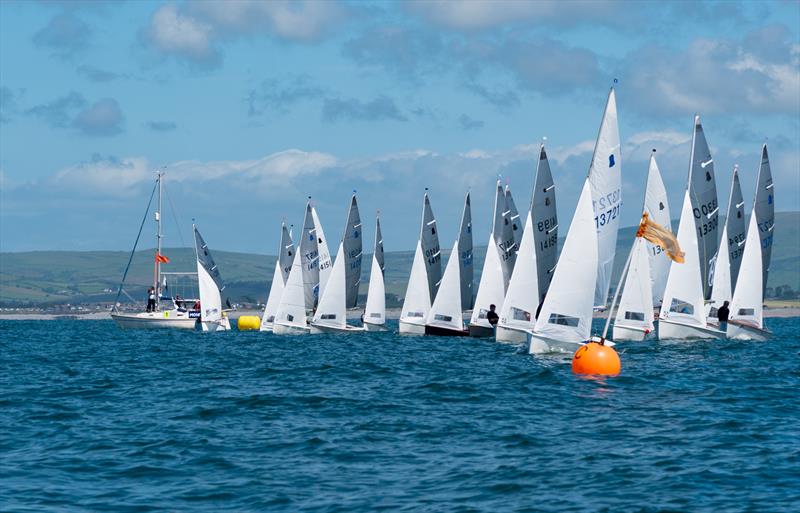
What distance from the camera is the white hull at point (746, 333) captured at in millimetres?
60281

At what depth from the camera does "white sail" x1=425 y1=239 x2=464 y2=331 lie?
231 feet

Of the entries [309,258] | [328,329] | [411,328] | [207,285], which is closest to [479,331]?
[411,328]

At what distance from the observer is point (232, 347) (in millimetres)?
65188

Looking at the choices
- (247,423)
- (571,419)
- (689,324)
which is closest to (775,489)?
(571,419)

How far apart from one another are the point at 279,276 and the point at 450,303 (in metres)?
15.5

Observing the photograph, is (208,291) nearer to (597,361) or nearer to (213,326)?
(213,326)

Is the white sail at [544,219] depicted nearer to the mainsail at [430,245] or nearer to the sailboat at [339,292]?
the sailboat at [339,292]

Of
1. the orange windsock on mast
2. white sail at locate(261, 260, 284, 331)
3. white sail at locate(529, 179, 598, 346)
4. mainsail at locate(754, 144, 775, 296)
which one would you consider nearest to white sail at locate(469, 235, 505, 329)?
mainsail at locate(754, 144, 775, 296)

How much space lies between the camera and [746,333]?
6088 centimetres

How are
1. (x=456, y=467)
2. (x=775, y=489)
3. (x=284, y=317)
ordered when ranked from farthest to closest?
(x=284, y=317), (x=456, y=467), (x=775, y=489)

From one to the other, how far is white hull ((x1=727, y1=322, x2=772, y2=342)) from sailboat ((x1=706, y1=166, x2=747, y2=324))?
6.39 feet

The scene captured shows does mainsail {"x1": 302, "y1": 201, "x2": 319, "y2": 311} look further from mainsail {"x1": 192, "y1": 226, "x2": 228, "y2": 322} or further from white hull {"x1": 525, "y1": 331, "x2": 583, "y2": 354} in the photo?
white hull {"x1": 525, "y1": 331, "x2": 583, "y2": 354}

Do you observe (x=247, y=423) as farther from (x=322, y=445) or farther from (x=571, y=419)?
(x=571, y=419)

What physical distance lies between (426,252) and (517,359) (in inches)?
1265
